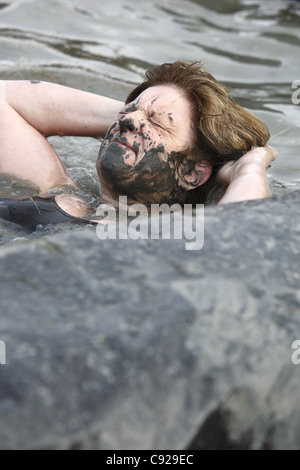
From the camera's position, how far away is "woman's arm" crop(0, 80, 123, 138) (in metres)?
3.33

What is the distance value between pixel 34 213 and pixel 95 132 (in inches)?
28.3

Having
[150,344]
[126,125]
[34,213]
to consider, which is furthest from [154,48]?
[150,344]

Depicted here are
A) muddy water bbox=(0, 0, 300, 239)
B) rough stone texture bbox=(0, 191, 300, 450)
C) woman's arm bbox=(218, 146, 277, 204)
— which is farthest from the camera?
muddy water bbox=(0, 0, 300, 239)

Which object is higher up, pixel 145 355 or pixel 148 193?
pixel 145 355

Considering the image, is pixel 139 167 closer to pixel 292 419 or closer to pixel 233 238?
pixel 233 238

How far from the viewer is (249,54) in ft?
18.7

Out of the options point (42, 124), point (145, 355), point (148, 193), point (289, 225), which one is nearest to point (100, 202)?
point (148, 193)

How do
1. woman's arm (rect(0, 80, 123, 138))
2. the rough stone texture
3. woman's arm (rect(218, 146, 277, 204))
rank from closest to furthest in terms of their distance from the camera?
the rough stone texture < woman's arm (rect(218, 146, 277, 204)) < woman's arm (rect(0, 80, 123, 138))

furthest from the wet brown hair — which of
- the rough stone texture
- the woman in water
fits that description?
the rough stone texture

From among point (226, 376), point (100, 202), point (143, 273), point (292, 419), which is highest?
point (143, 273)

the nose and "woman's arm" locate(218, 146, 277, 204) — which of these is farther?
the nose

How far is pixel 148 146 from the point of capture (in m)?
2.85

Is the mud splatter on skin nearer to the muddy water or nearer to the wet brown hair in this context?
the wet brown hair

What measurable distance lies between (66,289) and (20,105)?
2.08 metres
